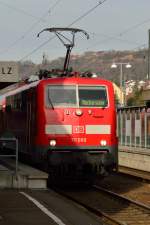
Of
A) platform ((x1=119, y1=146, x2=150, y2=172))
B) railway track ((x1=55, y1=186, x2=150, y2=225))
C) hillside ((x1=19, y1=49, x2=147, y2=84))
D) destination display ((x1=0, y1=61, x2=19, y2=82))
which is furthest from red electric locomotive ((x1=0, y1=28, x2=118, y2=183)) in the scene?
hillside ((x1=19, y1=49, x2=147, y2=84))

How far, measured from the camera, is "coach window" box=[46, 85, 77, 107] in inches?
639

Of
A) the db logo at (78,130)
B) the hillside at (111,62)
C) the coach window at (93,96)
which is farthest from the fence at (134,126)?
the hillside at (111,62)

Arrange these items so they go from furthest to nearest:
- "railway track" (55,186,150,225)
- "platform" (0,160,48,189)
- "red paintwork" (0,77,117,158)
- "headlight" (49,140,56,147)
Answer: "red paintwork" (0,77,117,158)
"headlight" (49,140,56,147)
"platform" (0,160,48,189)
"railway track" (55,186,150,225)

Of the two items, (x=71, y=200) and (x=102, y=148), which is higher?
(x=102, y=148)

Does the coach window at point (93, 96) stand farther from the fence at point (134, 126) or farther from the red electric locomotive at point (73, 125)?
the fence at point (134, 126)

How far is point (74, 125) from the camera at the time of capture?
16.1 meters

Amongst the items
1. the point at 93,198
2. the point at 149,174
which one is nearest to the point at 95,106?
the point at 93,198

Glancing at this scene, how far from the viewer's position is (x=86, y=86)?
54.6ft

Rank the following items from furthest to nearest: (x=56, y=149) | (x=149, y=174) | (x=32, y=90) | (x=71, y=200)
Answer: (x=149, y=174), (x=32, y=90), (x=56, y=149), (x=71, y=200)

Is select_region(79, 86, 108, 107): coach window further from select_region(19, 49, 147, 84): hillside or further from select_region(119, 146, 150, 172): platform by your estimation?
select_region(19, 49, 147, 84): hillside

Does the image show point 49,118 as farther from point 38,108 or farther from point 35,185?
point 35,185

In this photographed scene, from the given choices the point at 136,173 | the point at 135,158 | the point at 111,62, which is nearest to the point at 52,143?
the point at 136,173

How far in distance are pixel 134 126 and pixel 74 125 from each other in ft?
34.4

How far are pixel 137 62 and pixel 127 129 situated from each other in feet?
406
